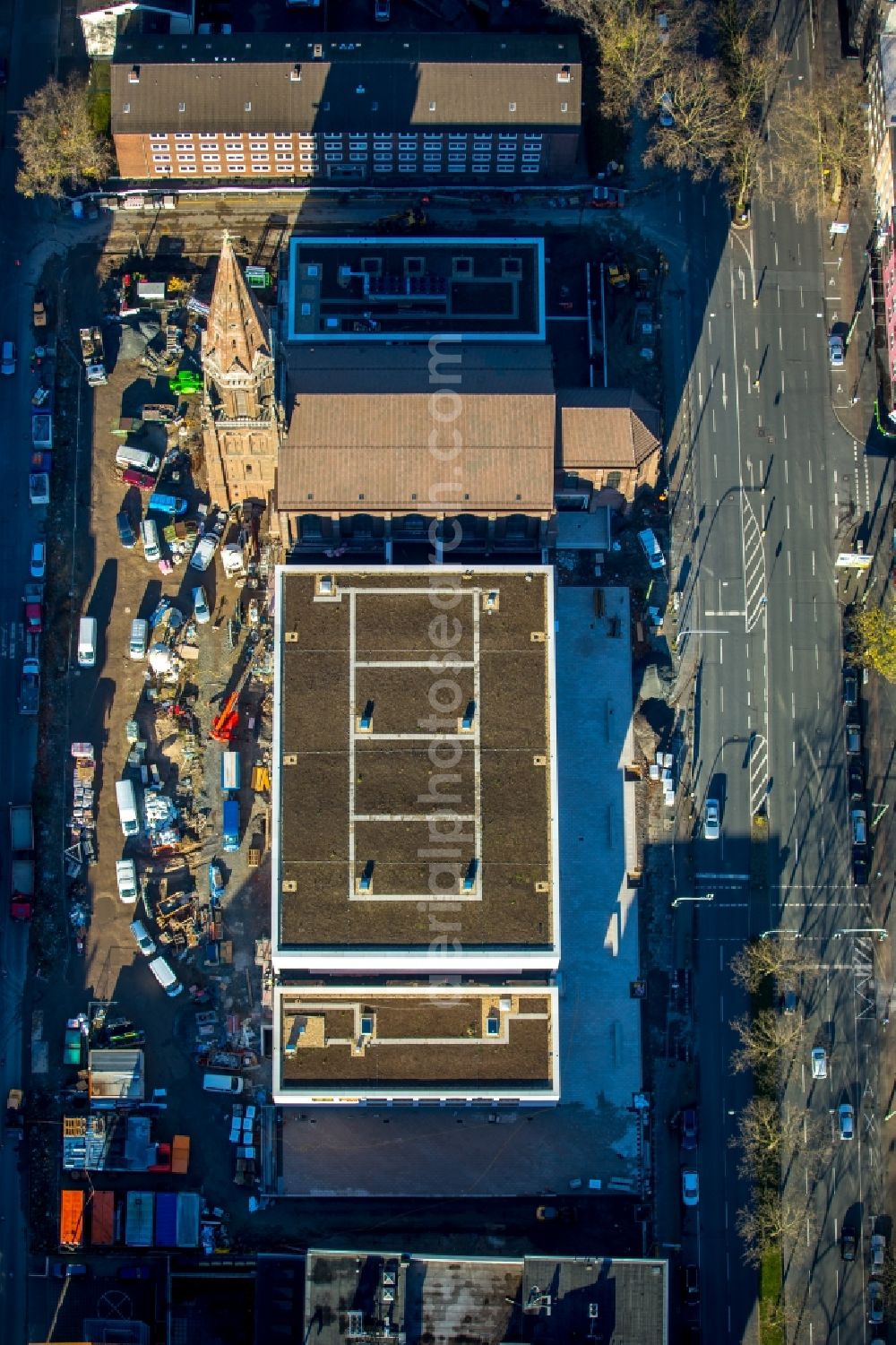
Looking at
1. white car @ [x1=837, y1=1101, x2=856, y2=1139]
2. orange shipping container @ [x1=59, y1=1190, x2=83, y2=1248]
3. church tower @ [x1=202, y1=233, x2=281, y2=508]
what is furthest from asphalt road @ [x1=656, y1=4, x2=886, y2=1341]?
orange shipping container @ [x1=59, y1=1190, x2=83, y2=1248]

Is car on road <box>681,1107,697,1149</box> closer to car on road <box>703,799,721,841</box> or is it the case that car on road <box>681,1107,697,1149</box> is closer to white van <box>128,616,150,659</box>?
car on road <box>703,799,721,841</box>

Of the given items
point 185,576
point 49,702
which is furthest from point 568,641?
point 49,702

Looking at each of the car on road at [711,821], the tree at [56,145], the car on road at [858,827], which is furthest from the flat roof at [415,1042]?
the tree at [56,145]

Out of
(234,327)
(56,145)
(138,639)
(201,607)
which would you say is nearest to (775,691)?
(201,607)

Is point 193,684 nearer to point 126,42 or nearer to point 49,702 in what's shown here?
point 49,702

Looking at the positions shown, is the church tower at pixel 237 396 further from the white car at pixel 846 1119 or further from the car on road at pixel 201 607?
the white car at pixel 846 1119

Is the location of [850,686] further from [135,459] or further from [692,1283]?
[135,459]
